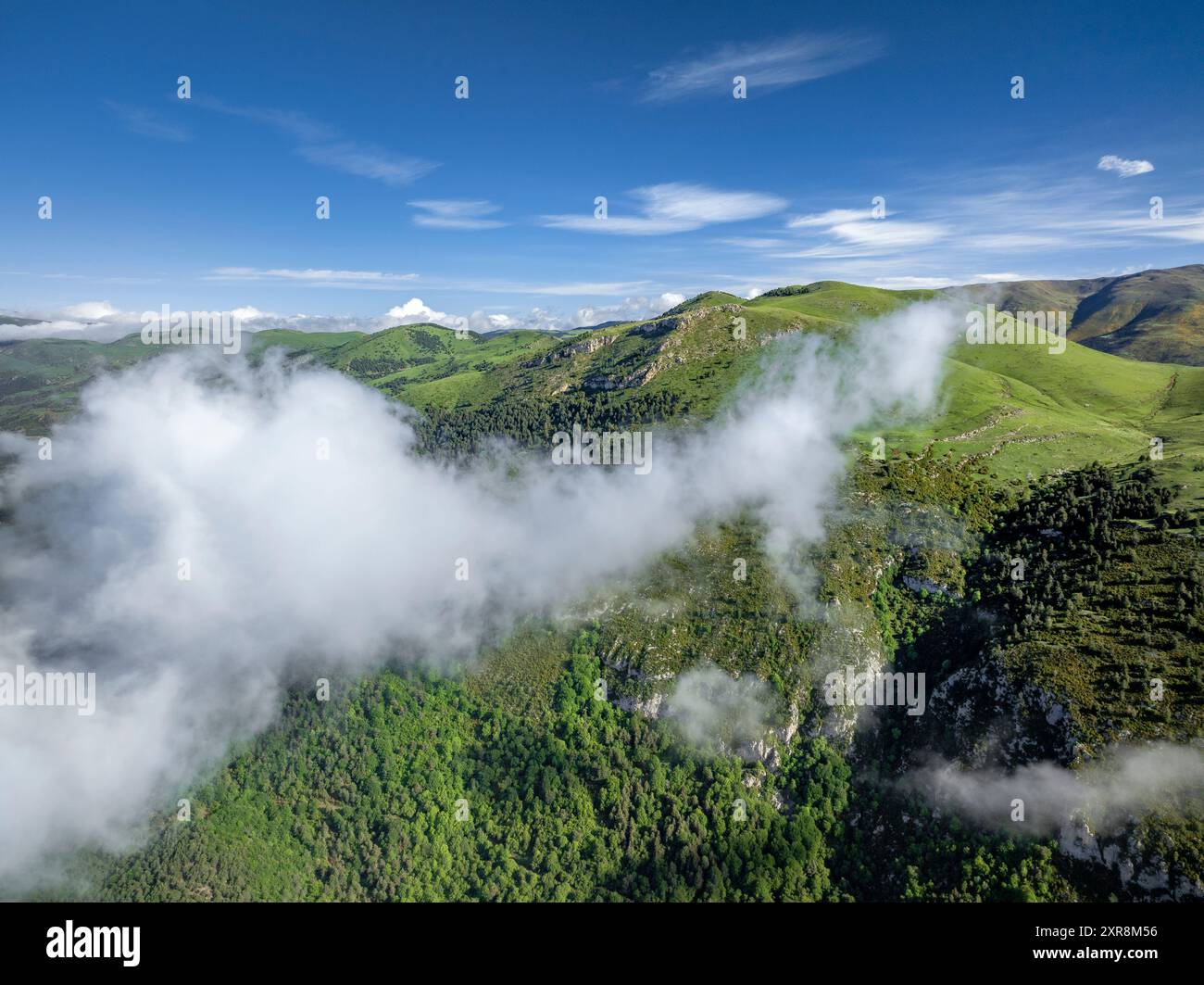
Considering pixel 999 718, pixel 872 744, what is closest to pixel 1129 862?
pixel 999 718

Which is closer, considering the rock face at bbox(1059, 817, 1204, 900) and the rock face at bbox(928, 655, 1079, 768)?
the rock face at bbox(1059, 817, 1204, 900)

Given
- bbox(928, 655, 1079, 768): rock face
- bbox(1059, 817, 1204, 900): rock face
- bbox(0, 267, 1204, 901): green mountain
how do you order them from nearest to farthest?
bbox(1059, 817, 1204, 900): rock face
bbox(0, 267, 1204, 901): green mountain
bbox(928, 655, 1079, 768): rock face

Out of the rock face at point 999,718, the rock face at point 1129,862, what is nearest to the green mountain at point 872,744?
the rock face at point 1129,862

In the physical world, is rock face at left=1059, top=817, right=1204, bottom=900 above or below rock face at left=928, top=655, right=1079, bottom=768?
below

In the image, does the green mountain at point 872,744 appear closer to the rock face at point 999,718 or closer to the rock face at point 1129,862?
the rock face at point 1129,862

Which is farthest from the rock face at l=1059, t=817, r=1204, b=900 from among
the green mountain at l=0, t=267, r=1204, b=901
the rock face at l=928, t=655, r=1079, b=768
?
the rock face at l=928, t=655, r=1079, b=768

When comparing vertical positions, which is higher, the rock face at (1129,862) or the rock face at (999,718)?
the rock face at (999,718)

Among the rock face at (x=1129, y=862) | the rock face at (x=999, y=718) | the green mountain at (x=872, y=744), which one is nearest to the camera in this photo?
the rock face at (x=1129, y=862)

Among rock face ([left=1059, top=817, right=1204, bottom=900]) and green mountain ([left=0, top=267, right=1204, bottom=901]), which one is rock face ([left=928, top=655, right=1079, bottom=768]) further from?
rock face ([left=1059, top=817, right=1204, bottom=900])

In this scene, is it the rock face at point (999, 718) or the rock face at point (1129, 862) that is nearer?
the rock face at point (1129, 862)

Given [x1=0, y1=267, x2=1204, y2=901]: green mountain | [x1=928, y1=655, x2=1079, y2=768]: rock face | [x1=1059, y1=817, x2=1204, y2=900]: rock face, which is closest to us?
[x1=1059, y1=817, x2=1204, y2=900]: rock face
